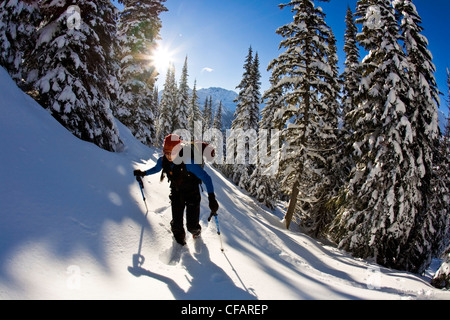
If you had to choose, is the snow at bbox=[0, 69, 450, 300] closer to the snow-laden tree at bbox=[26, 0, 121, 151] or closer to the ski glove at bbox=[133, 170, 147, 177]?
the ski glove at bbox=[133, 170, 147, 177]

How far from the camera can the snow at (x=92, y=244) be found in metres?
3.06

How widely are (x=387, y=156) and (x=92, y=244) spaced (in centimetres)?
1486

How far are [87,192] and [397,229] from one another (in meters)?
15.0

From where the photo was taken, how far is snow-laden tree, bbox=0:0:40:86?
8094 millimetres

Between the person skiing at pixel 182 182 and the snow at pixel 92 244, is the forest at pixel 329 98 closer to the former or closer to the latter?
the snow at pixel 92 244

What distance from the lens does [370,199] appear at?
1353 cm

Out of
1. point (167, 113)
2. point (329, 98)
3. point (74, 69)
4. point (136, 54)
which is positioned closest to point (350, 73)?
point (329, 98)

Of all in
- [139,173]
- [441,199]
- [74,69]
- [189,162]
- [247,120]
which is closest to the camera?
[189,162]

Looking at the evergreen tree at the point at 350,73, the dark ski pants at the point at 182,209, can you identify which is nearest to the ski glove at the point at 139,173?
the dark ski pants at the point at 182,209

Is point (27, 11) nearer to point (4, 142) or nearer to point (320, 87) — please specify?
point (4, 142)

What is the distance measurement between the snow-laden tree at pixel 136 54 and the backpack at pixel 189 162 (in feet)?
56.2

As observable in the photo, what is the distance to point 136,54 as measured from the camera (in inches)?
802

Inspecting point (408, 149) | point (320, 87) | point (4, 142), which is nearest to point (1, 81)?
point (4, 142)

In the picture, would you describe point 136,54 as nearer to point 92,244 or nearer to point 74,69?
point 74,69
